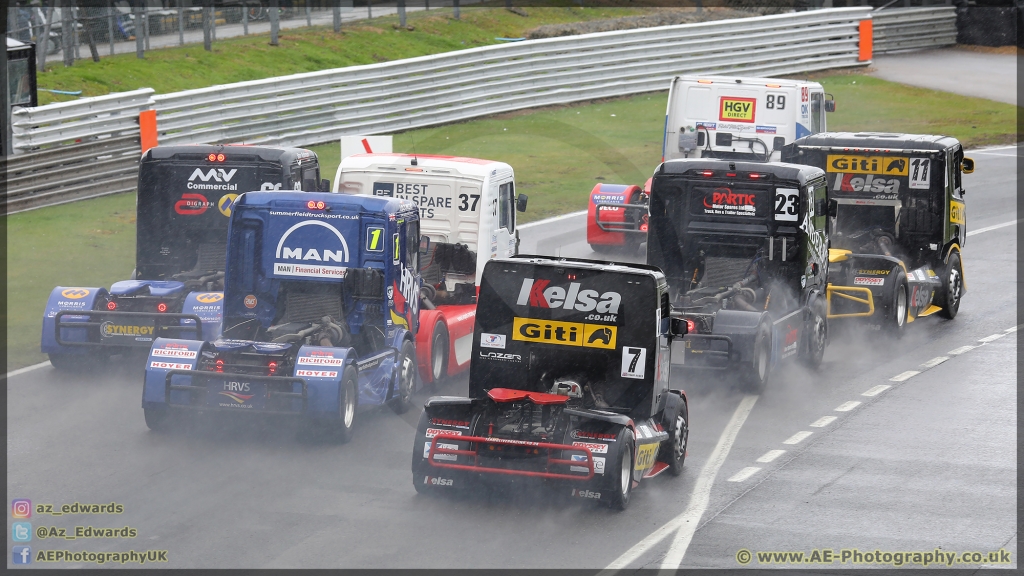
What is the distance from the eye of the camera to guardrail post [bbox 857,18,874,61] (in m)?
40.3

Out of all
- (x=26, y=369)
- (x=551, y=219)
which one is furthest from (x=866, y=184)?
(x=26, y=369)

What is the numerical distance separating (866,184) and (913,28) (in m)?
27.5

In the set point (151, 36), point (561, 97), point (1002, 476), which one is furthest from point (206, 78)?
point (1002, 476)

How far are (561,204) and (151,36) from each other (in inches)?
511

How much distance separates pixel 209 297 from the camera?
15.2 meters

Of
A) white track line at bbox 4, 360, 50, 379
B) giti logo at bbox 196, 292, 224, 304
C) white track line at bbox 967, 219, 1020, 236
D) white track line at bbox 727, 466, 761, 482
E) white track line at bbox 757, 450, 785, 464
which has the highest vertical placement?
giti logo at bbox 196, 292, 224, 304

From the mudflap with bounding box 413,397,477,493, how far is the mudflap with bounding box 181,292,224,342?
4852 millimetres

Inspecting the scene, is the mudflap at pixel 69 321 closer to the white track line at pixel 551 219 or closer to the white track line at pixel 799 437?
the white track line at pixel 799 437

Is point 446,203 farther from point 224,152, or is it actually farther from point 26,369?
point 26,369

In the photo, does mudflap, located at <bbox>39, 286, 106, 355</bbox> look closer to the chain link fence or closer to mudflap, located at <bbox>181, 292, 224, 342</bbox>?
mudflap, located at <bbox>181, 292, 224, 342</bbox>

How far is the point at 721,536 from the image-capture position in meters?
10.2

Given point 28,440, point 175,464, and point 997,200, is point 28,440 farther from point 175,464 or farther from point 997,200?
point 997,200

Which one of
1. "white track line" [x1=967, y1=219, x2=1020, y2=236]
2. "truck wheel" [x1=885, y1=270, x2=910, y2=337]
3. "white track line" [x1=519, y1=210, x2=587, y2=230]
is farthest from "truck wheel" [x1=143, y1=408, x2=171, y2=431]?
"white track line" [x1=967, y1=219, x2=1020, y2=236]

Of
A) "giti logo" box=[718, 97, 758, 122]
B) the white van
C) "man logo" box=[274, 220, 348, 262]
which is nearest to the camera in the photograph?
"man logo" box=[274, 220, 348, 262]
